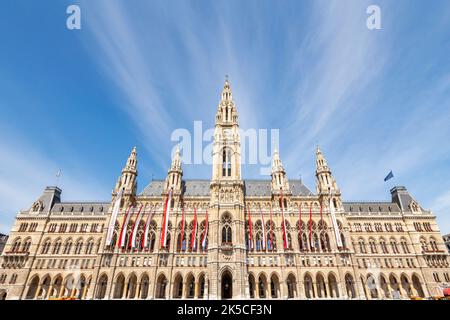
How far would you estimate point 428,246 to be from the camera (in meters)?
51.7

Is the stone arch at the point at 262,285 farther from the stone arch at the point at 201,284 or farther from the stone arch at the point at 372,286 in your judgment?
the stone arch at the point at 372,286

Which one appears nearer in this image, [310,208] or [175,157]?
[310,208]

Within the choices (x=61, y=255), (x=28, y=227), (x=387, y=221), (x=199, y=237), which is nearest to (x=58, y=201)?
(x=28, y=227)

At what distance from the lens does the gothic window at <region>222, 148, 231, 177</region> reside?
55.0 m

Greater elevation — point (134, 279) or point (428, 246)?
point (428, 246)

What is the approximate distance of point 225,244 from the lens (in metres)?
45.6

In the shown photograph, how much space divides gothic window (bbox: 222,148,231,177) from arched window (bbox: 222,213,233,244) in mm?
10281

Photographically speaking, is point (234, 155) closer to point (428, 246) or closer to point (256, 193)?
point (256, 193)

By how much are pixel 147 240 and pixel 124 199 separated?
451 inches

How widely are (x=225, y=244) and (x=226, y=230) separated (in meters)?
3.04

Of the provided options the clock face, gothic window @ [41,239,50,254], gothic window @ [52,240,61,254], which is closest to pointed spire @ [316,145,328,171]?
the clock face

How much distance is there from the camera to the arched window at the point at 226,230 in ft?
154

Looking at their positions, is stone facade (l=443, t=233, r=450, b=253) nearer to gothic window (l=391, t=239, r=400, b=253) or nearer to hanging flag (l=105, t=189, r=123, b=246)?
gothic window (l=391, t=239, r=400, b=253)
